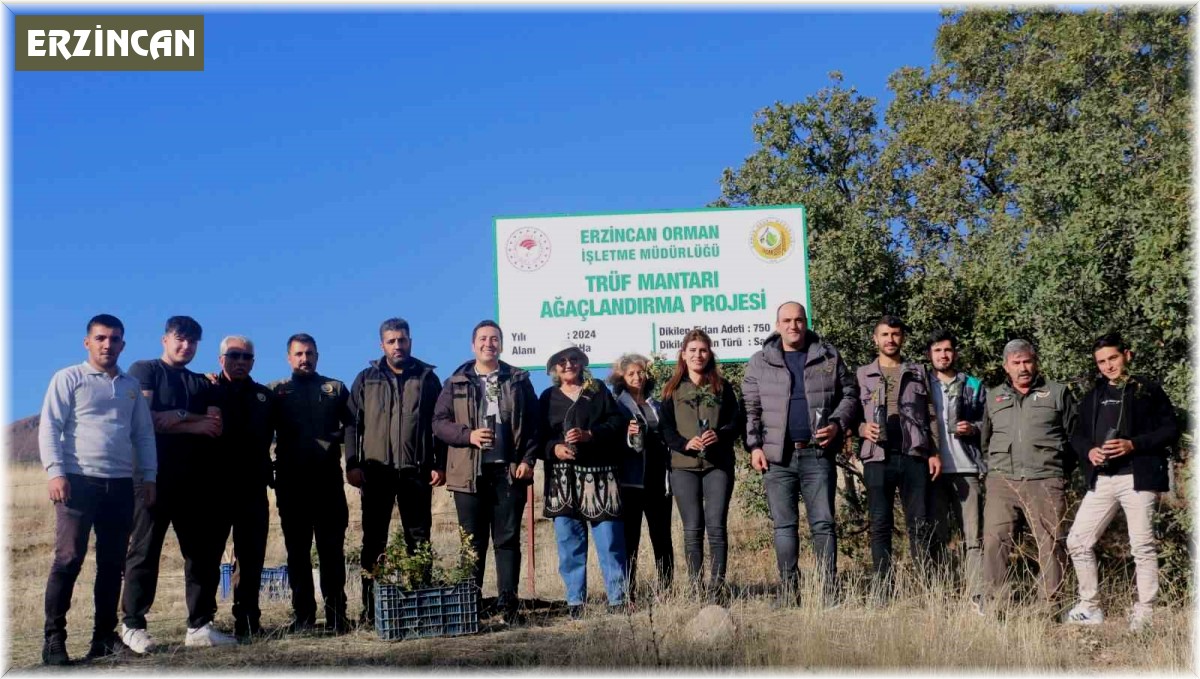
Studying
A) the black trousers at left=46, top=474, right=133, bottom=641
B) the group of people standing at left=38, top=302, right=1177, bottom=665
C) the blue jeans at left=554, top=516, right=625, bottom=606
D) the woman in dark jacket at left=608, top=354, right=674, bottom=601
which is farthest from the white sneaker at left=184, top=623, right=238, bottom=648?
the woman in dark jacket at left=608, top=354, right=674, bottom=601

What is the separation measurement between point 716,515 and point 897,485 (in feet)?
3.89

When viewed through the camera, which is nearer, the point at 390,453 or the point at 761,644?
the point at 761,644

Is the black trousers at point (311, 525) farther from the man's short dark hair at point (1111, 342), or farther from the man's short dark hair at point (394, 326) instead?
the man's short dark hair at point (1111, 342)

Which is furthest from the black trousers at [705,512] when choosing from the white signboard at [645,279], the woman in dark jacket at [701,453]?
the white signboard at [645,279]

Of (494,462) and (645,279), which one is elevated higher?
(645,279)

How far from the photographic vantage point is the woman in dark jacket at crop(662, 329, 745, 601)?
8.01 metres

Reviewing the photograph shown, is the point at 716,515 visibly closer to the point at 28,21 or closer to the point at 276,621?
the point at 276,621

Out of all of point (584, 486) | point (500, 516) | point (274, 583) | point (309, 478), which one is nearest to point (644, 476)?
point (584, 486)

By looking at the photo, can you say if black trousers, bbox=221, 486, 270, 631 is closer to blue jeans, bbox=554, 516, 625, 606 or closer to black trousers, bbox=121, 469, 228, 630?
black trousers, bbox=121, 469, 228, 630

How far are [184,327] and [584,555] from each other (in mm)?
2810

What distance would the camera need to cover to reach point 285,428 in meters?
8.00

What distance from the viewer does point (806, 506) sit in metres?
7.93

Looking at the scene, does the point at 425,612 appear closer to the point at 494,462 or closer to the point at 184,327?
the point at 494,462

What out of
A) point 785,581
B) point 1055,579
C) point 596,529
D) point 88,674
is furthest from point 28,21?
point 1055,579
